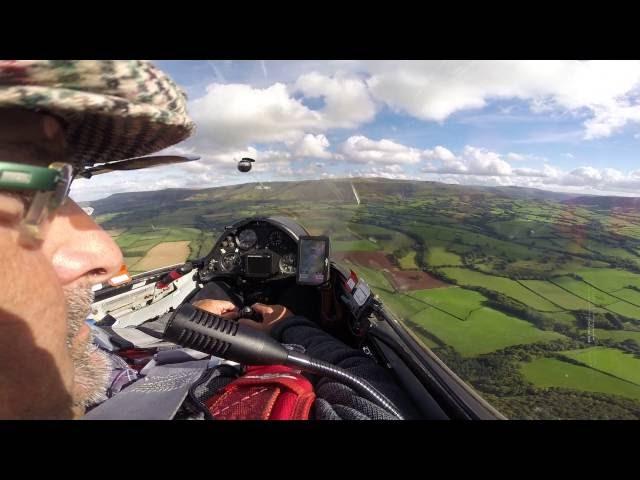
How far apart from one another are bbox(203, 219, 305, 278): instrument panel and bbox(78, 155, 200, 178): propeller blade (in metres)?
3.07

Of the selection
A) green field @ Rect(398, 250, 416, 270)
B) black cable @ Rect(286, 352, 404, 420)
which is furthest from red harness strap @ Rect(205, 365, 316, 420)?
green field @ Rect(398, 250, 416, 270)

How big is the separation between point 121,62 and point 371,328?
2.44 meters

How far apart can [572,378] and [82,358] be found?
58.1 feet

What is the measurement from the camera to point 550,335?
19.4 meters

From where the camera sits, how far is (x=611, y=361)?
50.0 ft

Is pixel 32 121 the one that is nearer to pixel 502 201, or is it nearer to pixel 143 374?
pixel 143 374

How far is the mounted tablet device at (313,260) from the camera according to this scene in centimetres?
377

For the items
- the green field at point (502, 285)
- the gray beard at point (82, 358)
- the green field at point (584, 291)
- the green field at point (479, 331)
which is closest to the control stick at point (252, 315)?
the gray beard at point (82, 358)

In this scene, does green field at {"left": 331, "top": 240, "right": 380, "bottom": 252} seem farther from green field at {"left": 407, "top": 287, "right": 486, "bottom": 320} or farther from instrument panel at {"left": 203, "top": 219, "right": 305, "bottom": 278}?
green field at {"left": 407, "top": 287, "right": 486, "bottom": 320}

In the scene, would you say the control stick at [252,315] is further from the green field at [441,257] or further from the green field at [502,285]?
the green field at [441,257]

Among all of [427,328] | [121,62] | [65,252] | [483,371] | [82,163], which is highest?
[121,62]

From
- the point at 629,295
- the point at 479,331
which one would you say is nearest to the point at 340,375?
the point at 479,331

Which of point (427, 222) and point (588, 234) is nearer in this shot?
point (588, 234)

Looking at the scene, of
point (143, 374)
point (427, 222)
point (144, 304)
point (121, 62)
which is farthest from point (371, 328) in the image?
point (427, 222)
